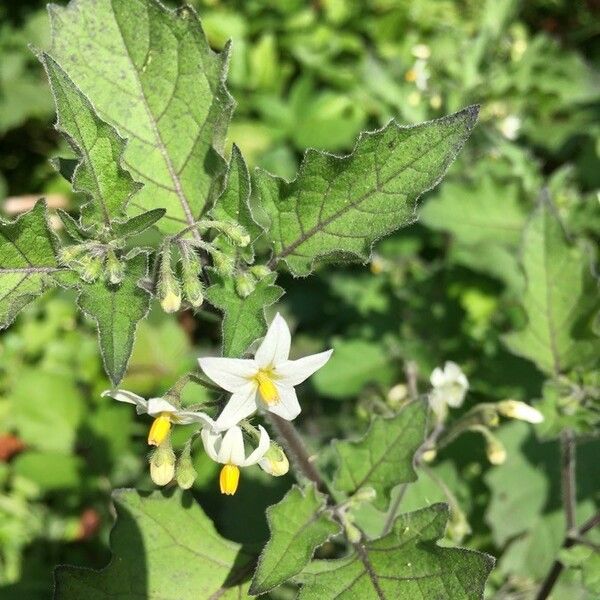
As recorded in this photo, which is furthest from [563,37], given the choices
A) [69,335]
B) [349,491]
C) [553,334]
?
[349,491]

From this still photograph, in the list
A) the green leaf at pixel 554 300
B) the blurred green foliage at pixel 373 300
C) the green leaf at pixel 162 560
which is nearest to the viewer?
the green leaf at pixel 162 560

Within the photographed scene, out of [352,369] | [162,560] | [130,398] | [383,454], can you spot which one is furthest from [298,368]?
[352,369]

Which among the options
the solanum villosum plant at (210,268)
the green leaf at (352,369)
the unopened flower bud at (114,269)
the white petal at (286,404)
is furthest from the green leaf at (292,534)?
the green leaf at (352,369)

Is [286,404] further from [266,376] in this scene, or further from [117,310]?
[117,310]

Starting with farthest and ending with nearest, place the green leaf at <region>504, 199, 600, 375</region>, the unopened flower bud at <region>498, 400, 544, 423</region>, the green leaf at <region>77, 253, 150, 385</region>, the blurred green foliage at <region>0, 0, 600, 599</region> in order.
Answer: the blurred green foliage at <region>0, 0, 600, 599</region>
the green leaf at <region>504, 199, 600, 375</region>
the unopened flower bud at <region>498, 400, 544, 423</region>
the green leaf at <region>77, 253, 150, 385</region>

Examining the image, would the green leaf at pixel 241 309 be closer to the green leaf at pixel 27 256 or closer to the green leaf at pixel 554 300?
the green leaf at pixel 27 256

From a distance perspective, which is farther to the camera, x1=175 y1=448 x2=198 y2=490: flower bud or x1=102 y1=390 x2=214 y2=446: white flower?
x1=175 y1=448 x2=198 y2=490: flower bud

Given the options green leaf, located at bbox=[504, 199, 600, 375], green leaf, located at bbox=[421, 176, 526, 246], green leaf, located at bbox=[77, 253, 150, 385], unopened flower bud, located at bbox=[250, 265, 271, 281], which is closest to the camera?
green leaf, located at bbox=[77, 253, 150, 385]

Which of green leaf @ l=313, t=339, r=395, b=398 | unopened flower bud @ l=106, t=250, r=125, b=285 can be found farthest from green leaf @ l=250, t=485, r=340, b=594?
green leaf @ l=313, t=339, r=395, b=398

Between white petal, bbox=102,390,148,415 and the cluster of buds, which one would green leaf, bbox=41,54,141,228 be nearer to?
the cluster of buds
